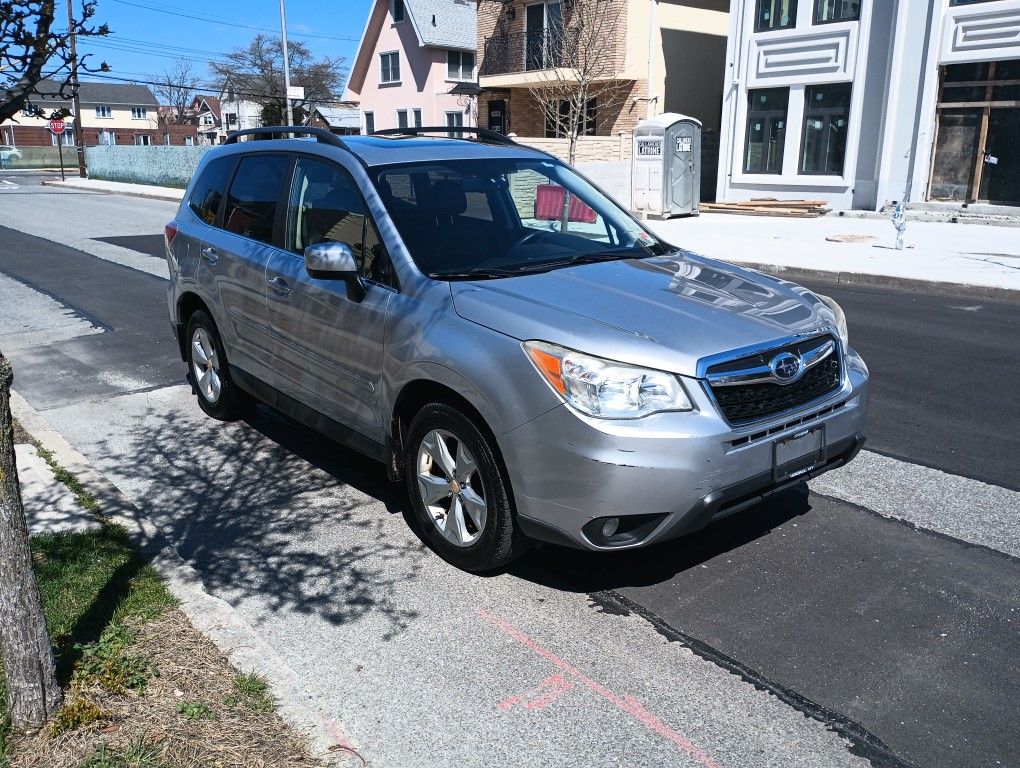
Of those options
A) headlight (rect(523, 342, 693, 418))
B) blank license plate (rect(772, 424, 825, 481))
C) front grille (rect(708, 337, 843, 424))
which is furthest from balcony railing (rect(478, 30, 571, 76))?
headlight (rect(523, 342, 693, 418))

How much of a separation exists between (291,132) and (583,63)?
88.4 ft

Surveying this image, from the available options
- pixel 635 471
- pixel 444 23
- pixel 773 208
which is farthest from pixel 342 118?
pixel 635 471

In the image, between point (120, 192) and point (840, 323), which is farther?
point (120, 192)

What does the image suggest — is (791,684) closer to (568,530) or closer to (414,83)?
(568,530)

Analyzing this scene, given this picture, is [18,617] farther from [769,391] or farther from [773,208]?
[773,208]

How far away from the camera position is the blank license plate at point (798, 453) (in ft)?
12.3

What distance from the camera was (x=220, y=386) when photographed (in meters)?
6.29

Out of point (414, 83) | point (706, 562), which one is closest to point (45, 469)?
point (706, 562)

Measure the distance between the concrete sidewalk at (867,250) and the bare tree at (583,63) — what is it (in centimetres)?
909

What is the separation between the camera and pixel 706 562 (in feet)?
14.0

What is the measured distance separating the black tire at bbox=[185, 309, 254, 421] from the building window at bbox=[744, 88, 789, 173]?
2276cm

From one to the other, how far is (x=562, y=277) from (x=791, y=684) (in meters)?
2.05

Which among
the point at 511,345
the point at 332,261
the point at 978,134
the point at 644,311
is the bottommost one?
the point at 511,345

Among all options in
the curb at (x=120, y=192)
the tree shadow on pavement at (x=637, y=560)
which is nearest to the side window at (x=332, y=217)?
the tree shadow on pavement at (x=637, y=560)
